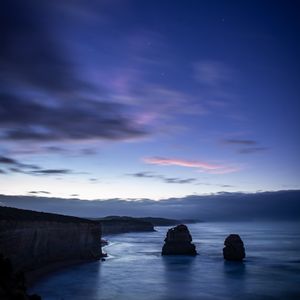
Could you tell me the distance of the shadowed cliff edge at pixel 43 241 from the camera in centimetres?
4159

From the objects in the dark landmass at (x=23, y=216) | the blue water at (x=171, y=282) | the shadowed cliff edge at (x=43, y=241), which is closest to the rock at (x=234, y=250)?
the blue water at (x=171, y=282)

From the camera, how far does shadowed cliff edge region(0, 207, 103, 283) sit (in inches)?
1638

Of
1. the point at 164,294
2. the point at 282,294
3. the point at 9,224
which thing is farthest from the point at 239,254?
the point at 9,224

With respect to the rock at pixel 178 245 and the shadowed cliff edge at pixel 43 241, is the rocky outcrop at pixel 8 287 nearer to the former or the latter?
the shadowed cliff edge at pixel 43 241

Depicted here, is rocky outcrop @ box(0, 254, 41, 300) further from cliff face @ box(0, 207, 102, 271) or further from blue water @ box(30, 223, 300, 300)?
cliff face @ box(0, 207, 102, 271)

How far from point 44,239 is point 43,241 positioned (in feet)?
1.24

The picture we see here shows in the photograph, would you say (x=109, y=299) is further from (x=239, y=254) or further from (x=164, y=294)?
(x=239, y=254)

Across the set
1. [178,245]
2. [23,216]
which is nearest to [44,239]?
[23,216]

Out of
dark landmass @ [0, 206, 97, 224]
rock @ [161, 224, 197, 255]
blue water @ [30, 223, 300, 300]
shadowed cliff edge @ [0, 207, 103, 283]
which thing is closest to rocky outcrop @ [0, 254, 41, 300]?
blue water @ [30, 223, 300, 300]

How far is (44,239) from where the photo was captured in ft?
169

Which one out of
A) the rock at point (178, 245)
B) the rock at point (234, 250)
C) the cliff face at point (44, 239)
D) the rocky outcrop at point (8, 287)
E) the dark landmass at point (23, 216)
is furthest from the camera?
the rock at point (178, 245)

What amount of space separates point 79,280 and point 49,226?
11011 mm

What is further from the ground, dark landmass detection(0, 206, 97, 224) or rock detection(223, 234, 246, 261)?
dark landmass detection(0, 206, 97, 224)

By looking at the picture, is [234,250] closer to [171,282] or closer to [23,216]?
[171,282]
